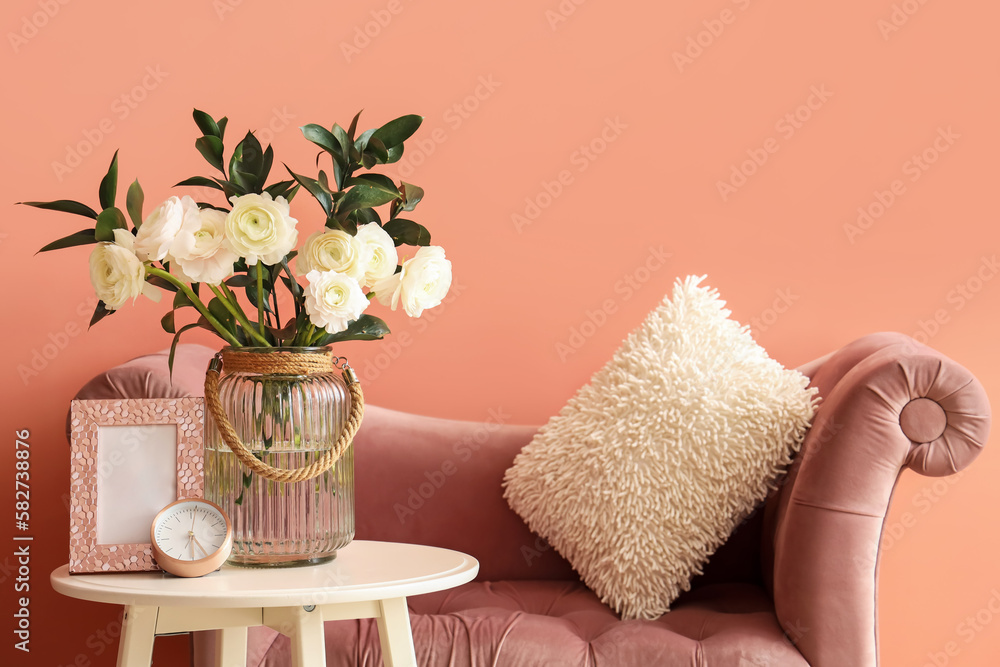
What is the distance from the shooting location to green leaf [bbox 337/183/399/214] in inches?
42.2

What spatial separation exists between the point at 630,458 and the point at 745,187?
84cm

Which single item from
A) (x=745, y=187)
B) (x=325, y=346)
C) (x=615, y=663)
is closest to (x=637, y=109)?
(x=745, y=187)

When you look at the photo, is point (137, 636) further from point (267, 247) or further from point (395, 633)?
point (267, 247)

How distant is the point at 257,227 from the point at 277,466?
1.07 ft

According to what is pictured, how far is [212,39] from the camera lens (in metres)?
1.88

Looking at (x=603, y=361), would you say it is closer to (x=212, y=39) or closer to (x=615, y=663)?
(x=615, y=663)

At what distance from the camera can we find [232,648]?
109cm

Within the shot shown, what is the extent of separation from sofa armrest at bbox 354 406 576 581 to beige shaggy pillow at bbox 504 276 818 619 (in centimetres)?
18

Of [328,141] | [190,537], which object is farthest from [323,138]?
[190,537]

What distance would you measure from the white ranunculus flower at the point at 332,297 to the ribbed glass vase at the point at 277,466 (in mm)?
98

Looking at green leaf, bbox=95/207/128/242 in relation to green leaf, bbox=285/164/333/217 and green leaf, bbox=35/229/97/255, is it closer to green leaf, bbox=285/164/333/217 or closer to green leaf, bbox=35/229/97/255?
green leaf, bbox=35/229/97/255

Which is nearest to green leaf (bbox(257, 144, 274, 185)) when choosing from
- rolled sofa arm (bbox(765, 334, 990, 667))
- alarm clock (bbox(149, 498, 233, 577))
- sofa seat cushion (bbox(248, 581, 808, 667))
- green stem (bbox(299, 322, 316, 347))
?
green stem (bbox(299, 322, 316, 347))

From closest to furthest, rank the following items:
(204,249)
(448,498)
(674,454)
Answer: (204,249) → (674,454) → (448,498)

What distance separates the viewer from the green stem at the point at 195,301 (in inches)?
41.4
